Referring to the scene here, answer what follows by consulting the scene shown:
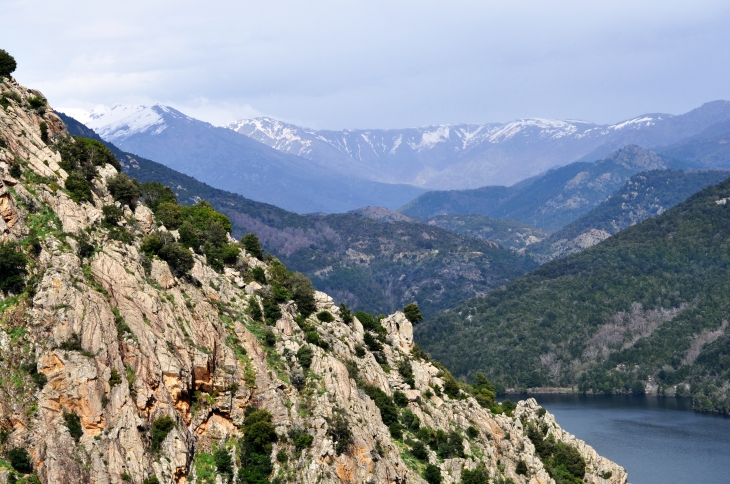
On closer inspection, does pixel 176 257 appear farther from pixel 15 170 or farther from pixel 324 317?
pixel 324 317

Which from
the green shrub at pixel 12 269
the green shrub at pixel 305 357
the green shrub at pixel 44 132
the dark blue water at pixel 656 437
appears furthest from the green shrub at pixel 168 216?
the dark blue water at pixel 656 437

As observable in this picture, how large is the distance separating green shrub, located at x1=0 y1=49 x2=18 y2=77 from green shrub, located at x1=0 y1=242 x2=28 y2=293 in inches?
995

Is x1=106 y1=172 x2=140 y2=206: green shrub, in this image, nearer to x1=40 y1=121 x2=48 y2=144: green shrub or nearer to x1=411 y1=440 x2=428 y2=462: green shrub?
x1=40 y1=121 x2=48 y2=144: green shrub

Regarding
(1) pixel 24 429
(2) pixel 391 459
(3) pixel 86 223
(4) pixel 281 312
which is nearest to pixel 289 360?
(4) pixel 281 312

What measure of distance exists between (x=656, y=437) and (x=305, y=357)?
109 m

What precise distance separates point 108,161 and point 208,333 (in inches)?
874

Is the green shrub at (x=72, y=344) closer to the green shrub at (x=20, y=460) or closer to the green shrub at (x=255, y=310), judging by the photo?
the green shrub at (x=20, y=460)

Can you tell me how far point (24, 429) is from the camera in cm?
3950

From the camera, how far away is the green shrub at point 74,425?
4097cm

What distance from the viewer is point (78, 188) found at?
2199 inches

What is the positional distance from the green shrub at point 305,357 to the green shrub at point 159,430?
14.4 meters

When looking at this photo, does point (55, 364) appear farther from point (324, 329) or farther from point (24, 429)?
point (324, 329)

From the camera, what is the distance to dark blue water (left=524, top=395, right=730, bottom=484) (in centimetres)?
12294

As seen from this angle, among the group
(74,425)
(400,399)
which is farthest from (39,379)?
(400,399)
